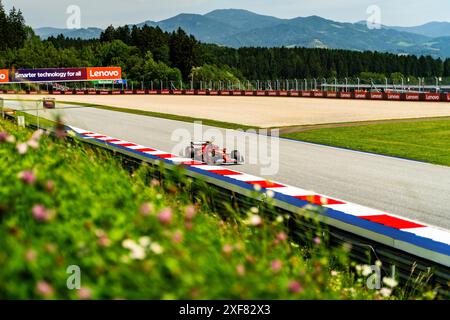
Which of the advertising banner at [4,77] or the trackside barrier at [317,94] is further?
the advertising banner at [4,77]

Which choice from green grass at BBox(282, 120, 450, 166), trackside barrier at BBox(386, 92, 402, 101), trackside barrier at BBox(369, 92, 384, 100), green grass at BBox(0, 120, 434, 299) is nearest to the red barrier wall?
trackside barrier at BBox(386, 92, 402, 101)

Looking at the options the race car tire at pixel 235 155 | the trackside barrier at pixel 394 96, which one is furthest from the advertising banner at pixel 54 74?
the race car tire at pixel 235 155

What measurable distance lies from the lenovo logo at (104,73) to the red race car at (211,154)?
89869mm

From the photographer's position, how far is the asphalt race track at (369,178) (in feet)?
32.9

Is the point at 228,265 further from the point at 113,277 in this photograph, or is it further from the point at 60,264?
the point at 60,264

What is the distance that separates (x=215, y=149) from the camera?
14375 millimetres

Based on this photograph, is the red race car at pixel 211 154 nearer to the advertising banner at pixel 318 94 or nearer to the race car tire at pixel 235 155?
the race car tire at pixel 235 155

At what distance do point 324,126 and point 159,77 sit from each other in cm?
12238

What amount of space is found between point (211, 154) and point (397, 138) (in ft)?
33.6

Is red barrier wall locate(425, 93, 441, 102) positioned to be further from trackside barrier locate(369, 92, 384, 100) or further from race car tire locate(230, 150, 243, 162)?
race car tire locate(230, 150, 243, 162)

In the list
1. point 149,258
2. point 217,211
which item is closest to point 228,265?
point 149,258

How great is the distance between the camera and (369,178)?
507 inches

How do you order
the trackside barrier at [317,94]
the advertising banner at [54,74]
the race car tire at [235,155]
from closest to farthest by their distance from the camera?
1. the race car tire at [235,155]
2. the trackside barrier at [317,94]
3. the advertising banner at [54,74]

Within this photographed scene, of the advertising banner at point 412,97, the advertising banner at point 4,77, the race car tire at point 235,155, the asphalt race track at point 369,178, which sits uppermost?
the advertising banner at point 4,77
